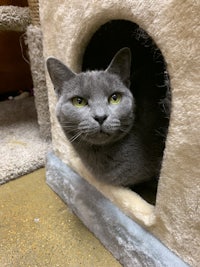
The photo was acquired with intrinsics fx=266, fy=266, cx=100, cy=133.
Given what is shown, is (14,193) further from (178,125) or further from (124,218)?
(178,125)

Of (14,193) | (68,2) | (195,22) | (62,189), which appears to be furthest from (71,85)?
(14,193)

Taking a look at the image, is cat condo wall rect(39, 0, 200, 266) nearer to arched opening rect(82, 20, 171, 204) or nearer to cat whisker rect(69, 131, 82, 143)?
arched opening rect(82, 20, 171, 204)

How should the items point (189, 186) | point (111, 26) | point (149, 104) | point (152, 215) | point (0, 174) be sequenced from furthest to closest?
point (0, 174), point (111, 26), point (149, 104), point (152, 215), point (189, 186)

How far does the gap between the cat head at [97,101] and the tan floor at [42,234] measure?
36cm

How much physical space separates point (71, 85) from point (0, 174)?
633 millimetres

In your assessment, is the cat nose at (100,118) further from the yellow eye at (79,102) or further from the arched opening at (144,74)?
the arched opening at (144,74)

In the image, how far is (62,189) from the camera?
106 centimetres

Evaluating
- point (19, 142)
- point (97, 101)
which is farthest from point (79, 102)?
point (19, 142)

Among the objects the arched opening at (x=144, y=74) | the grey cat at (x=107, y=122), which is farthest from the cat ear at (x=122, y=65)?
the arched opening at (x=144, y=74)

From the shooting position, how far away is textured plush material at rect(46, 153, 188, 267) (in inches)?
27.9

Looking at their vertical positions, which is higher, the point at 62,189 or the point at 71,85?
the point at 71,85

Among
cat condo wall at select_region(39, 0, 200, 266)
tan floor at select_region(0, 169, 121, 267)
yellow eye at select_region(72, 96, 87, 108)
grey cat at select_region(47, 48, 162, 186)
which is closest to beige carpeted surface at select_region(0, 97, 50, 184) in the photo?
tan floor at select_region(0, 169, 121, 267)

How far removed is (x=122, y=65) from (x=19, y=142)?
0.86m

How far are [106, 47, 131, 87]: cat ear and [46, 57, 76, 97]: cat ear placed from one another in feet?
0.37
